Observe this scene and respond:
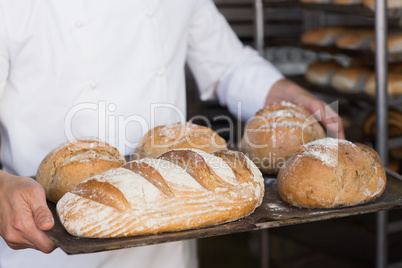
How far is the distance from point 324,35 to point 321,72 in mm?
264

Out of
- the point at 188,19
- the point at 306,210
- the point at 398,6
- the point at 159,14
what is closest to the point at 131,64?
the point at 159,14

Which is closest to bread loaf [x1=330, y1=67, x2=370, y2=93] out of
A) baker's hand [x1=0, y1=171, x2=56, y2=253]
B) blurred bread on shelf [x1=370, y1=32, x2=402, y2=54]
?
blurred bread on shelf [x1=370, y1=32, x2=402, y2=54]

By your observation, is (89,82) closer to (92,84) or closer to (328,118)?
(92,84)

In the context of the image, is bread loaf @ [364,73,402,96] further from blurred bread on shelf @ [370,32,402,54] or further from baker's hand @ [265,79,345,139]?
baker's hand @ [265,79,345,139]

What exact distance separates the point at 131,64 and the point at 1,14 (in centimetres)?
43

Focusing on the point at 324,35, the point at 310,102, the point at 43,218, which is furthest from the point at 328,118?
the point at 324,35

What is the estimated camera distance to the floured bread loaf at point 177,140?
Result: 1579 mm

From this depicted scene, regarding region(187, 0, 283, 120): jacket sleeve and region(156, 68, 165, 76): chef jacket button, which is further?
region(187, 0, 283, 120): jacket sleeve

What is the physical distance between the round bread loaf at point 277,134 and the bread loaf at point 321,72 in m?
1.68

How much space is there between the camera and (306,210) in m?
1.35

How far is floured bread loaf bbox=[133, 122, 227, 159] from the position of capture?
1.58 m

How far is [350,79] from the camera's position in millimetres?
3160

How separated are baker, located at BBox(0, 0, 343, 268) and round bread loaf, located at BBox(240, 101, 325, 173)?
0.34ft

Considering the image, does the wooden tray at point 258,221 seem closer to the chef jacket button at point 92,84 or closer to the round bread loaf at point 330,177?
the round bread loaf at point 330,177
